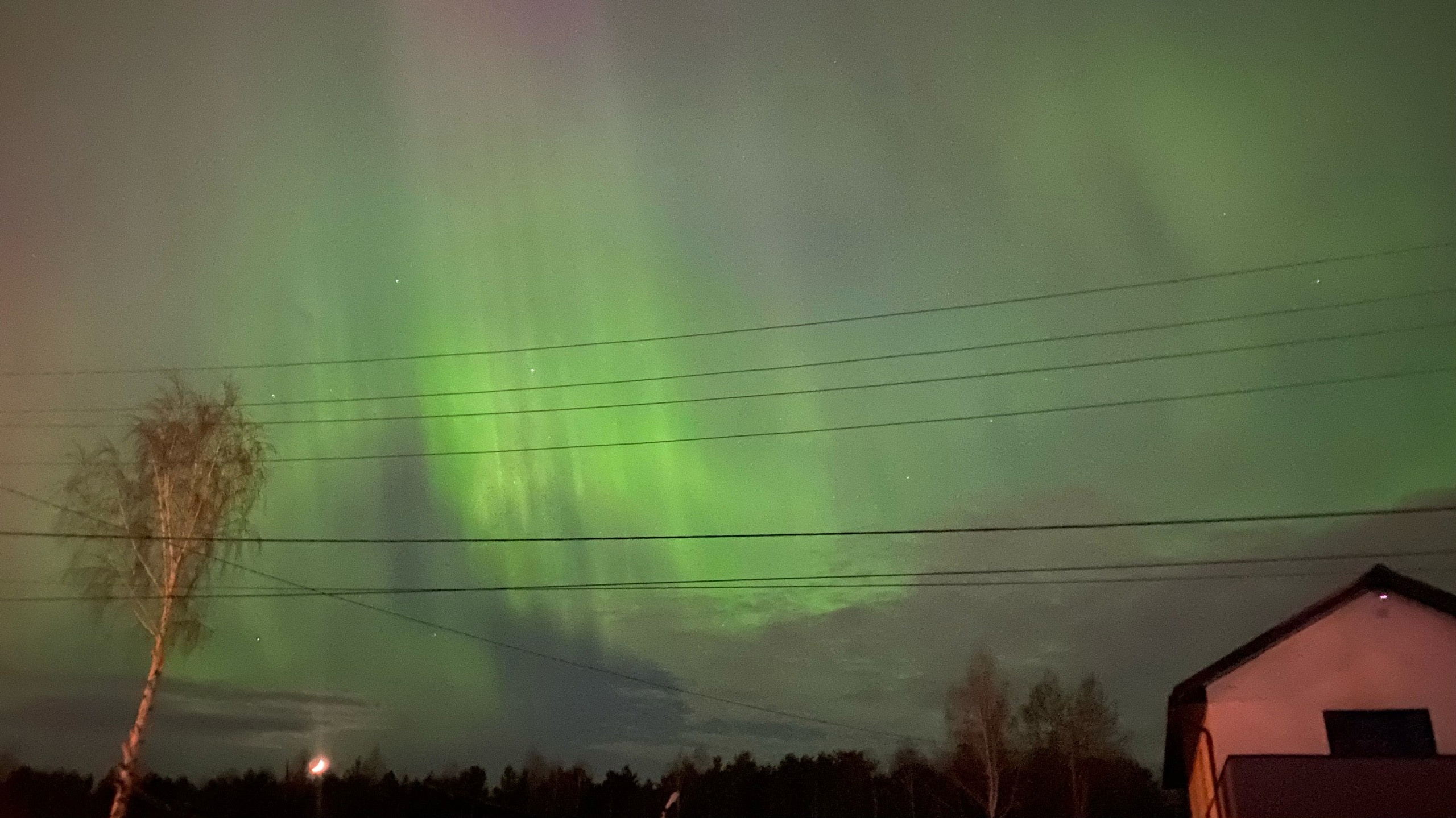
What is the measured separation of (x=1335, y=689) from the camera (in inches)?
850

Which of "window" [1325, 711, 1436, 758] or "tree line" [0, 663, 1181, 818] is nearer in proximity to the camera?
"window" [1325, 711, 1436, 758]

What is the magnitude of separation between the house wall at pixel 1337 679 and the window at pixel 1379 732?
0.61 ft

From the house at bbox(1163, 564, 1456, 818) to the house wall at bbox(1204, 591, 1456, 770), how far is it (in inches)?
0.7

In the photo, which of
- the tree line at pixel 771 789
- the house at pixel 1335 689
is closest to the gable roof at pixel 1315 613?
the house at pixel 1335 689

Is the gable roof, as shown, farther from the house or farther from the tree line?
the tree line

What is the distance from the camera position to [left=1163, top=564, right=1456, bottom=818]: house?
20922 millimetres

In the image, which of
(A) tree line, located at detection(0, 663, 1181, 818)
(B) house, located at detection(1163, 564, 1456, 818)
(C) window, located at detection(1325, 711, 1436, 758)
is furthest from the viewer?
(A) tree line, located at detection(0, 663, 1181, 818)

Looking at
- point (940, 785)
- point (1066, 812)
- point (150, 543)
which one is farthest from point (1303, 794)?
point (940, 785)

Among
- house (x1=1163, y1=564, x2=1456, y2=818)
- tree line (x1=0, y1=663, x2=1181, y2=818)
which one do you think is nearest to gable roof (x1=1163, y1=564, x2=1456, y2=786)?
house (x1=1163, y1=564, x2=1456, y2=818)

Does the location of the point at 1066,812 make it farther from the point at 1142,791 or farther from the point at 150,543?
the point at 150,543

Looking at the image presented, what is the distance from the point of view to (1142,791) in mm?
67438

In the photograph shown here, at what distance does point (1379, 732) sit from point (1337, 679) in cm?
134

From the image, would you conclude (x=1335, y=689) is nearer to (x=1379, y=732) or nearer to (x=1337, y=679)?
(x=1337, y=679)

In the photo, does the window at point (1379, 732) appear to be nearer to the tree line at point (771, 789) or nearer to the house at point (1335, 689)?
the house at point (1335, 689)
